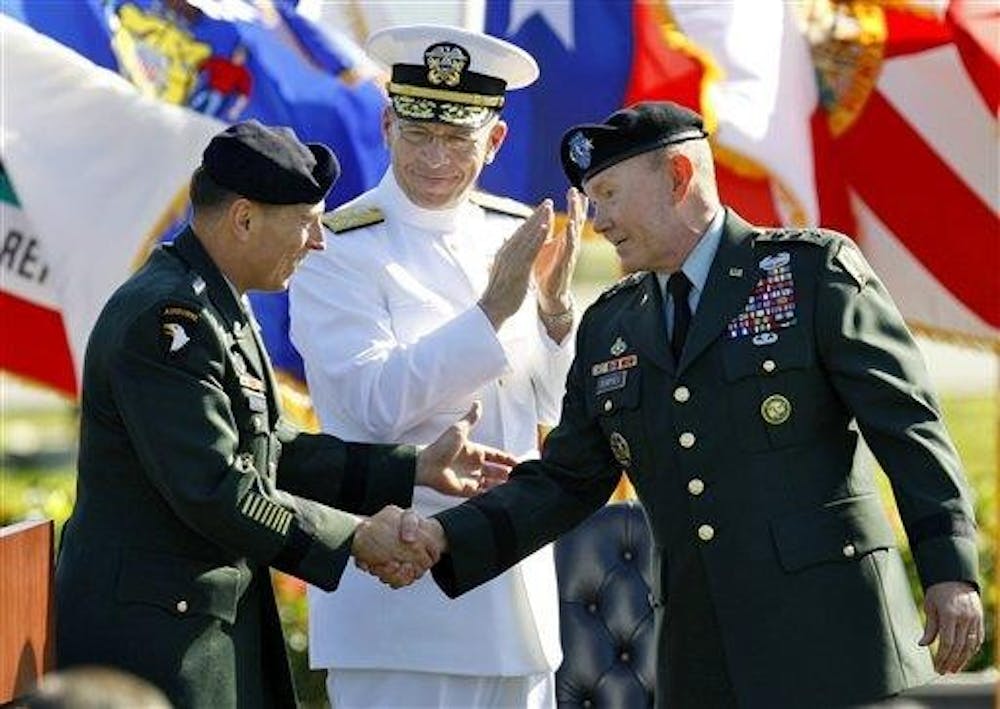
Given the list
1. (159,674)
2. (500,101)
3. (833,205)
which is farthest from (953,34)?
(159,674)

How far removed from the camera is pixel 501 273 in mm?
6051

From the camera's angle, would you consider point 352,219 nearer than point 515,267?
No

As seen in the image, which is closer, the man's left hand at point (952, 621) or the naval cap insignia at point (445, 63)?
the man's left hand at point (952, 621)

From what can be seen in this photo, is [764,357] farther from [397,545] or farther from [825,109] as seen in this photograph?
[825,109]

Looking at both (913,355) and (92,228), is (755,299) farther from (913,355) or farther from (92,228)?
(92,228)

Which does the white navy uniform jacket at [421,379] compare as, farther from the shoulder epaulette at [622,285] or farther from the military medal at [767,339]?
the military medal at [767,339]

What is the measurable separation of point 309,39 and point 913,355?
3012 millimetres

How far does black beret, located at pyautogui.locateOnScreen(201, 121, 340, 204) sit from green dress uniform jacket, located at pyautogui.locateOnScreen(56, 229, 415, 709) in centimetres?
14

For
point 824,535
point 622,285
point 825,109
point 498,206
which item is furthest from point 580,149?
point 825,109

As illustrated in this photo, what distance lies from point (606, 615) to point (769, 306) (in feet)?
4.26

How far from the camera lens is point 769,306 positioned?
5605 millimetres

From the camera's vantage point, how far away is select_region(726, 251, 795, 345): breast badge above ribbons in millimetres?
5574

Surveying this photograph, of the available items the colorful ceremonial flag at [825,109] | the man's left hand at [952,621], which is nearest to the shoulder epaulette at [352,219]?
the man's left hand at [952,621]

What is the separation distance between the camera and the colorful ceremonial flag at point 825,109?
8.70 m
